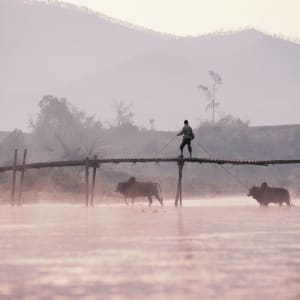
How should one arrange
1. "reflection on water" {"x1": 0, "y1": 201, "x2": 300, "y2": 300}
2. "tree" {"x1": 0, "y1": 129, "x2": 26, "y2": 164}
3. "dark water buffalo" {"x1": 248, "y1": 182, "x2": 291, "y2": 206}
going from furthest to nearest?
"tree" {"x1": 0, "y1": 129, "x2": 26, "y2": 164} → "dark water buffalo" {"x1": 248, "y1": 182, "x2": 291, "y2": 206} → "reflection on water" {"x1": 0, "y1": 201, "x2": 300, "y2": 300}

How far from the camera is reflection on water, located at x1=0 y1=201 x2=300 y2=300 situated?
10969mm

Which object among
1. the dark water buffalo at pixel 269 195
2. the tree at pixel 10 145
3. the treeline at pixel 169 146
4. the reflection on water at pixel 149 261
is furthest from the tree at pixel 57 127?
the reflection on water at pixel 149 261

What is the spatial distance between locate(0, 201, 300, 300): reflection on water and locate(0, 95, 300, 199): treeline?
40.5 metres

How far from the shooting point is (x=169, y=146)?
4161 inches

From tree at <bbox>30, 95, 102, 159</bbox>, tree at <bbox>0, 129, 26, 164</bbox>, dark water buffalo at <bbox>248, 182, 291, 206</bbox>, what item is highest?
tree at <bbox>30, 95, 102, 159</bbox>

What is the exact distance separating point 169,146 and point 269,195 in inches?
2645

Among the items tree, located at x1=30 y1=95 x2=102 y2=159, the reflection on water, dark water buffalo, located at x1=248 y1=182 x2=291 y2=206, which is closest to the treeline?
tree, located at x1=30 y1=95 x2=102 y2=159

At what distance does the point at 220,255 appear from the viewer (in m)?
15.2

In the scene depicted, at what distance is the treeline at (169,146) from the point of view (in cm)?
7556

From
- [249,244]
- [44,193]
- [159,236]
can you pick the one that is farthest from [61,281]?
[44,193]

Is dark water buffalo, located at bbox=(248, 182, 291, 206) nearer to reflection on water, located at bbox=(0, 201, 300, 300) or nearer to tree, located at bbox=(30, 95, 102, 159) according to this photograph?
reflection on water, located at bbox=(0, 201, 300, 300)

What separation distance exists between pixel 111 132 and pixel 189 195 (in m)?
56.0

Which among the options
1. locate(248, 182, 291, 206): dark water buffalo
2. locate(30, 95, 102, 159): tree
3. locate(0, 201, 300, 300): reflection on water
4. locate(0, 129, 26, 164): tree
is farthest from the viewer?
locate(30, 95, 102, 159): tree

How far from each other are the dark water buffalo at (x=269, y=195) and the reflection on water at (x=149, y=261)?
14173mm
